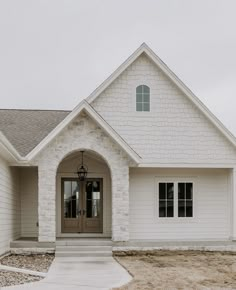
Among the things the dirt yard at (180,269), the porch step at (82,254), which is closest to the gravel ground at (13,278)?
the dirt yard at (180,269)

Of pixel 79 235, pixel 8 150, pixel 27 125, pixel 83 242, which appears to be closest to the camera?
pixel 8 150

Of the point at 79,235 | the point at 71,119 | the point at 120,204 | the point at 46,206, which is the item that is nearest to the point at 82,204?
the point at 79,235

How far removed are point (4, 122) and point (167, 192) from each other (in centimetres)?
658

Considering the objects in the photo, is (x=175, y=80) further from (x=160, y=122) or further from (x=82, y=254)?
(x=82, y=254)

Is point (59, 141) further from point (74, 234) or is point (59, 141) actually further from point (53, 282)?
point (53, 282)

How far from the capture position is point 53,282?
11.6 metres

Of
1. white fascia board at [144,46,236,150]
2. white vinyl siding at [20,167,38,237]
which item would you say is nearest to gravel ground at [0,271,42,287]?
white vinyl siding at [20,167,38,237]

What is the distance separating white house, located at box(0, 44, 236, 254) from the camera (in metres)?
19.5

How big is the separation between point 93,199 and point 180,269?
7077 mm

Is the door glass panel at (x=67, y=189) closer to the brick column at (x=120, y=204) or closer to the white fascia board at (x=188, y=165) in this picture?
the brick column at (x=120, y=204)

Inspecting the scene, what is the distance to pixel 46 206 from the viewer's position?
57.9 feet

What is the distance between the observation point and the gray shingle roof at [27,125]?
1884 centimetres

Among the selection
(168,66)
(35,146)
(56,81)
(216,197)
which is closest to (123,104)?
(168,66)

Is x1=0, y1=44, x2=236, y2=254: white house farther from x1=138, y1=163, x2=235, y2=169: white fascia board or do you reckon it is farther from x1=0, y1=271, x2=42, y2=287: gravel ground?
x1=0, y1=271, x2=42, y2=287: gravel ground
